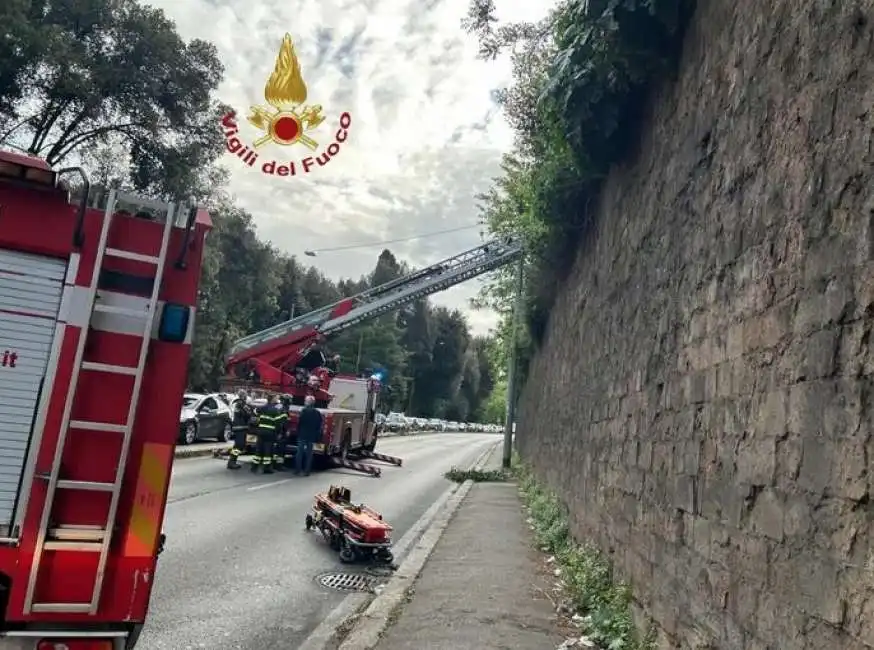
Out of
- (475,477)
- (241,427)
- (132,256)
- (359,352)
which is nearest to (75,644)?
(132,256)

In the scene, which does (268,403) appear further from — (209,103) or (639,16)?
(639,16)

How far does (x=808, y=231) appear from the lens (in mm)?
3168

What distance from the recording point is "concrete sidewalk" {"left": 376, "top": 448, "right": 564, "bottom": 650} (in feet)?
17.6

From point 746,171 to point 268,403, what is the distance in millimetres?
14125

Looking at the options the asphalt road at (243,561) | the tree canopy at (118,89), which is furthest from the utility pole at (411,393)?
the asphalt road at (243,561)

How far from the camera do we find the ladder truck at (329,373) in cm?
1944

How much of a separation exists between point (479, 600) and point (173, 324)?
392 centimetres

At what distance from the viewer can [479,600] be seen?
646 cm

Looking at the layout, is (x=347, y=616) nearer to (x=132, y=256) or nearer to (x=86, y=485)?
(x=86, y=485)

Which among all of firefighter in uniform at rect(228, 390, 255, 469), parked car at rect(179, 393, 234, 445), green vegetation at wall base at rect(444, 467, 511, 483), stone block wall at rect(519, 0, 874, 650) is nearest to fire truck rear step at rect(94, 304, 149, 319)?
stone block wall at rect(519, 0, 874, 650)

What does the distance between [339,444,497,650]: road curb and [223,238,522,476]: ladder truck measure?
884 centimetres

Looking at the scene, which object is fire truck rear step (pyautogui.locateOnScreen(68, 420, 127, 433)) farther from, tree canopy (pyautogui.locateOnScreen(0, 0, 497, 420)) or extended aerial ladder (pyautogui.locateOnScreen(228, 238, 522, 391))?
extended aerial ladder (pyautogui.locateOnScreen(228, 238, 522, 391))

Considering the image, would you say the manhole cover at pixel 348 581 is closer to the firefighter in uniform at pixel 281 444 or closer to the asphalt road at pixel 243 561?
the asphalt road at pixel 243 561

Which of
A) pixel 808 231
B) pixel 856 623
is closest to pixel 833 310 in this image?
pixel 808 231
